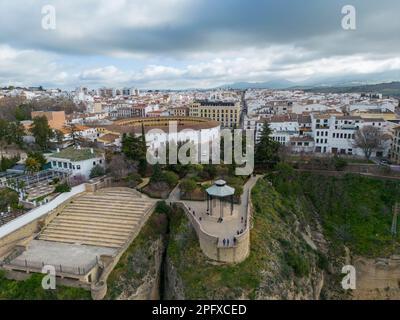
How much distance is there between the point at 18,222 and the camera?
22422 millimetres

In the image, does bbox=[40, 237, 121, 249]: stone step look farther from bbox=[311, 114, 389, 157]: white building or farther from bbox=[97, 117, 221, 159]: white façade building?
bbox=[311, 114, 389, 157]: white building

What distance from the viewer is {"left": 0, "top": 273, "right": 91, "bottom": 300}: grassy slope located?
59.6ft

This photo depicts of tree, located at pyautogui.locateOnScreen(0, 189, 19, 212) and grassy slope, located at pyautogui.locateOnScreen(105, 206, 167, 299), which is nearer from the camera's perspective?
grassy slope, located at pyautogui.locateOnScreen(105, 206, 167, 299)

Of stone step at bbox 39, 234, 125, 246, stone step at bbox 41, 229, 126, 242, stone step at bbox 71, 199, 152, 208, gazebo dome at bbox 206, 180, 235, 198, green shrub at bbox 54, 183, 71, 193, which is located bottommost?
stone step at bbox 39, 234, 125, 246

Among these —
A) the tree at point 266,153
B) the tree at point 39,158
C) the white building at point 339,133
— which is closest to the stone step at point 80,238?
the tree at point 39,158

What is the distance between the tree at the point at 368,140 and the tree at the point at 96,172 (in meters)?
33.8

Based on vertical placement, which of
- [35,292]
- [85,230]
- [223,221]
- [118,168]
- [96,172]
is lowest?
[35,292]

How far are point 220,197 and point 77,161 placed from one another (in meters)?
15.2

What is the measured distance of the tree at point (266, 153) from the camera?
35.8 m

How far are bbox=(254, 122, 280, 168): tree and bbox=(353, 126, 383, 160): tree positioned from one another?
560 inches

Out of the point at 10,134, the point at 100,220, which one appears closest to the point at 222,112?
the point at 10,134

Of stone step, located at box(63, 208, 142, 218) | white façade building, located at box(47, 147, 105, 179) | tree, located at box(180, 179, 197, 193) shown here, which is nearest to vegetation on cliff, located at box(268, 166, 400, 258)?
tree, located at box(180, 179, 197, 193)

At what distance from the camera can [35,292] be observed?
1833 centimetres

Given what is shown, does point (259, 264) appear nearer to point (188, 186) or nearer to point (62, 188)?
point (188, 186)
